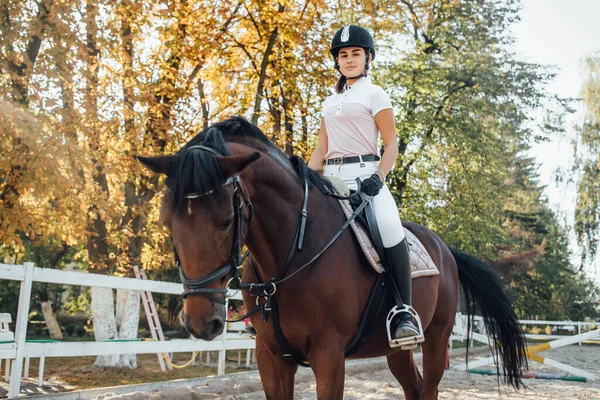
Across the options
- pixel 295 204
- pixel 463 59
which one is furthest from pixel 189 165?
pixel 463 59

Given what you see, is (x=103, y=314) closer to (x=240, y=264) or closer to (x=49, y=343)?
(x=49, y=343)

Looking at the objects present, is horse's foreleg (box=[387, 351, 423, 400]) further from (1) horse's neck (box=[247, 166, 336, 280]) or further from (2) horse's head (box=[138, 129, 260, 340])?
(2) horse's head (box=[138, 129, 260, 340])

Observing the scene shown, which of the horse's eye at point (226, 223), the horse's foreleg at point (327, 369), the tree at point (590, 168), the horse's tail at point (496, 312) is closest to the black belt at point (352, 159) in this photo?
the horse's foreleg at point (327, 369)

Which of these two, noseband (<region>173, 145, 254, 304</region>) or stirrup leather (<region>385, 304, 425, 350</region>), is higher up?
noseband (<region>173, 145, 254, 304</region>)

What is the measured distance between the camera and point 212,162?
2.70 metres

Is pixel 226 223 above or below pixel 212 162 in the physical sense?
below

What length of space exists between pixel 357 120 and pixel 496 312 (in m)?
2.74

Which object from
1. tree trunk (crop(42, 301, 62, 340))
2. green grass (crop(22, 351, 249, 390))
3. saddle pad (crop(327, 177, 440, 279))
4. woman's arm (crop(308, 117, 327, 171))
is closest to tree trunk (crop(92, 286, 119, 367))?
green grass (crop(22, 351, 249, 390))

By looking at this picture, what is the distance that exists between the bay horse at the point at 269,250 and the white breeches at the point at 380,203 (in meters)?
0.26

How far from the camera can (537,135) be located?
21.9m

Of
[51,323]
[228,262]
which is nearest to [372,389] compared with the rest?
[228,262]

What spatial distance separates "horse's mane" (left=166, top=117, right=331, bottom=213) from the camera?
2.62 meters

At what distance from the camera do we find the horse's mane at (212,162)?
2621 millimetres

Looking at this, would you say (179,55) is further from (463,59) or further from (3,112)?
(463,59)
